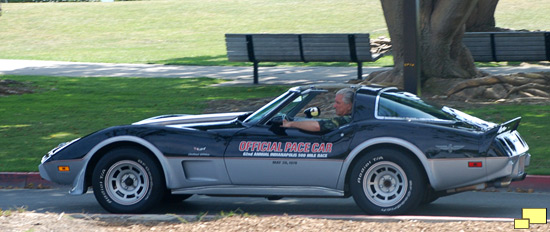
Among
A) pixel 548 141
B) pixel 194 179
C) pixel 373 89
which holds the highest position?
pixel 373 89

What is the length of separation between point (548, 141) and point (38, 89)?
11660 millimetres

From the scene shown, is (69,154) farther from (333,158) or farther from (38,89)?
(38,89)

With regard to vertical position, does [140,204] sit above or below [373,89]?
below

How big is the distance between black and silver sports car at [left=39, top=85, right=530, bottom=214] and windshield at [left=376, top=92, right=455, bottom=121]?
0.04 feet

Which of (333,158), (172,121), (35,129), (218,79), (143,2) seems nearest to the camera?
(333,158)

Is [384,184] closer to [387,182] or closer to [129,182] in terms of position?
[387,182]

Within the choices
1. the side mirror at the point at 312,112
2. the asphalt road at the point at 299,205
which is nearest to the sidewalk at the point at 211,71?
the asphalt road at the point at 299,205

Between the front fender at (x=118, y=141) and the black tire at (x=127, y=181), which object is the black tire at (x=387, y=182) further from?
the black tire at (x=127, y=181)

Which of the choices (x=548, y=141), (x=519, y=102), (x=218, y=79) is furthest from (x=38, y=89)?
(x=548, y=141)

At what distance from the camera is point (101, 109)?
15672 millimetres

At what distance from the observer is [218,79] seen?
66.3 feet

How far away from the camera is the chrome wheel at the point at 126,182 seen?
26.5ft

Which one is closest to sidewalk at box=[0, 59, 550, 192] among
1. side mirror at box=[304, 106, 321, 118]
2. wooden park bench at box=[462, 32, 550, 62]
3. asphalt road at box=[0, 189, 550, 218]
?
wooden park bench at box=[462, 32, 550, 62]

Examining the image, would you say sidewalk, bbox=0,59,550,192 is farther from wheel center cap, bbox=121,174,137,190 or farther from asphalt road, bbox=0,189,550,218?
wheel center cap, bbox=121,174,137,190
